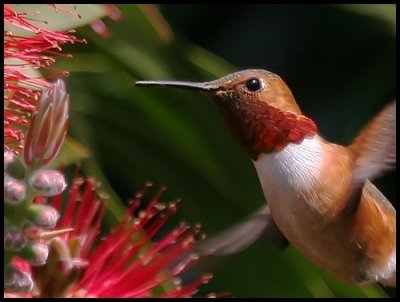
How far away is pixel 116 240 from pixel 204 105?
0.85 meters

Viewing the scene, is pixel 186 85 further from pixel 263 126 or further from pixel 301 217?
pixel 301 217

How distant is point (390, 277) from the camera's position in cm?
163

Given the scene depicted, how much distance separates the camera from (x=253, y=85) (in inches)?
56.6

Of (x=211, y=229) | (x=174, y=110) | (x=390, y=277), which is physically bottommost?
(x=211, y=229)

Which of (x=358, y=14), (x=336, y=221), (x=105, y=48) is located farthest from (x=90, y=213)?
(x=358, y=14)

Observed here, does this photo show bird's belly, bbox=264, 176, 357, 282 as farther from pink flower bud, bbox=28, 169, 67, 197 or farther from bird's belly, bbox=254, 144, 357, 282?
pink flower bud, bbox=28, 169, 67, 197

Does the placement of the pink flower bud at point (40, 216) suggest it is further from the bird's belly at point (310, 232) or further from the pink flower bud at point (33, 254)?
the bird's belly at point (310, 232)

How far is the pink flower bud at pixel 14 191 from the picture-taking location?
958mm

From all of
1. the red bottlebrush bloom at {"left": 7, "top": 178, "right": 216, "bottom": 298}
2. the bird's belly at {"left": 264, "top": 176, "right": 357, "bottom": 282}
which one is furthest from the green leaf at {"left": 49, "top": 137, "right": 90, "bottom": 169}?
the bird's belly at {"left": 264, "top": 176, "right": 357, "bottom": 282}

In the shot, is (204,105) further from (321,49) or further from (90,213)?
(90,213)

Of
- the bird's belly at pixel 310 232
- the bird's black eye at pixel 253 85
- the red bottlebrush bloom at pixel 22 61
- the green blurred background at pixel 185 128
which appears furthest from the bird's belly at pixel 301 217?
the green blurred background at pixel 185 128

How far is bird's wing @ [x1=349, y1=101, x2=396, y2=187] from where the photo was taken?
4.89 ft

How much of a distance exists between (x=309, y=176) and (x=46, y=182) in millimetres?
632

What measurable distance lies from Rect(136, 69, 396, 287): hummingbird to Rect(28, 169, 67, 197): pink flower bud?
433 mm
